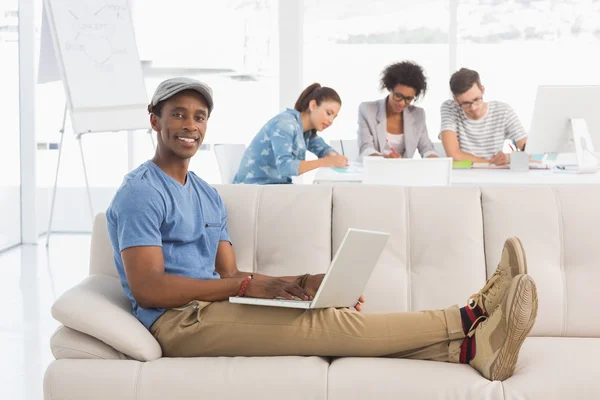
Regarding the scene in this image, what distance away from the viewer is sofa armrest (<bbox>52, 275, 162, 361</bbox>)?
6.92 feet

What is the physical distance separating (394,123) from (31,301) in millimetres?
2225

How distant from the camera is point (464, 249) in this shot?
2541 millimetres

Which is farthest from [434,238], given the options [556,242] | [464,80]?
[464,80]

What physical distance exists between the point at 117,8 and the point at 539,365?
4559mm

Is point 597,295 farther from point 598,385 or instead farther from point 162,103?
point 162,103

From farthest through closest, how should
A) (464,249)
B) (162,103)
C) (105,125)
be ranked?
(105,125), (464,249), (162,103)

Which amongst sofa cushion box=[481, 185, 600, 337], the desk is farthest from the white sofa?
the desk

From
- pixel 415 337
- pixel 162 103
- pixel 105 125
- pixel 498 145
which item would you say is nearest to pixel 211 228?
pixel 162 103

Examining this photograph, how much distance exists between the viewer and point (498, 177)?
12.2 ft

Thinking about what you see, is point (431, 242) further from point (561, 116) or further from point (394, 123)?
point (394, 123)

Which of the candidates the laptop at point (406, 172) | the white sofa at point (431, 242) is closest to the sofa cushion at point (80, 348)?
the white sofa at point (431, 242)

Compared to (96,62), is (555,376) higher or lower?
lower

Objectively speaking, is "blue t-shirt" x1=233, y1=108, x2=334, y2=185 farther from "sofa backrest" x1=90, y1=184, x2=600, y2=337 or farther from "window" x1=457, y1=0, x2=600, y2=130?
"window" x1=457, y1=0, x2=600, y2=130

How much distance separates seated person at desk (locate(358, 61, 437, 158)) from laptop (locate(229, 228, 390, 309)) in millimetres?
2341
